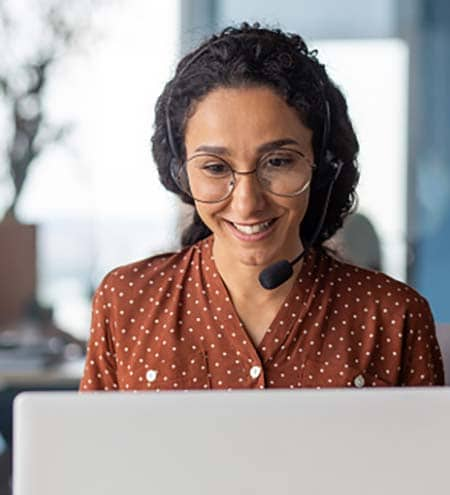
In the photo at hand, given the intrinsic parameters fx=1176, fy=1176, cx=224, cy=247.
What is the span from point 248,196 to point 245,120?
0.11m

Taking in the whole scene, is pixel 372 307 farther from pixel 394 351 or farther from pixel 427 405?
pixel 427 405

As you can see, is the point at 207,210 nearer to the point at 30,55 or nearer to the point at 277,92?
the point at 277,92

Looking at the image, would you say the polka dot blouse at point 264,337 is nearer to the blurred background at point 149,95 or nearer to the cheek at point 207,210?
the cheek at point 207,210

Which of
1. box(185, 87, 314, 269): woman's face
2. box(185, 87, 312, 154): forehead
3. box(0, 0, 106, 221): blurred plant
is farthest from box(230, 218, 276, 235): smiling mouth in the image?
box(0, 0, 106, 221): blurred plant

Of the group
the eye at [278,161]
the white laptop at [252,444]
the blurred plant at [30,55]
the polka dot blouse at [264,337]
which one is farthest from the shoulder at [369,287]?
the blurred plant at [30,55]

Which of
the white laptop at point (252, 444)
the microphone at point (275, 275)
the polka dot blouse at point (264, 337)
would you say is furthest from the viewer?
the polka dot blouse at point (264, 337)

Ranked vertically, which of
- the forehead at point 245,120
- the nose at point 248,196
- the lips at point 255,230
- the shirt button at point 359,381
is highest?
the forehead at point 245,120

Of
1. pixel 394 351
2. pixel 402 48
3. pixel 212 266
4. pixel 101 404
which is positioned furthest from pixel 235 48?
pixel 402 48

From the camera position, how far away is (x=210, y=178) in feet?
5.38

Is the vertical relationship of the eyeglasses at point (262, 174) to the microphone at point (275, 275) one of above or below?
above

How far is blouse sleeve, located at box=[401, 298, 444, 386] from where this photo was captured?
1.69m

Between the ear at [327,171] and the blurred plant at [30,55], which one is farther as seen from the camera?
the blurred plant at [30,55]

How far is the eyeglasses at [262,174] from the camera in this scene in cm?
161

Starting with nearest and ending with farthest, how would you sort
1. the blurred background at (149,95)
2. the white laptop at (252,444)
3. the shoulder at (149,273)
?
1. the white laptop at (252,444)
2. the shoulder at (149,273)
3. the blurred background at (149,95)
